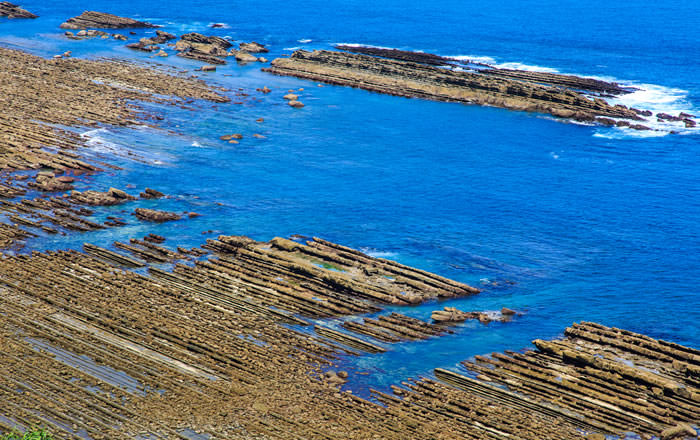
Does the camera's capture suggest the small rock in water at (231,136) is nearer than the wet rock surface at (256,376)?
No

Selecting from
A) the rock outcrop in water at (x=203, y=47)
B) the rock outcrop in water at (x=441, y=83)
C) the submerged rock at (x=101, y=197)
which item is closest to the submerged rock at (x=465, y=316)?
the submerged rock at (x=101, y=197)

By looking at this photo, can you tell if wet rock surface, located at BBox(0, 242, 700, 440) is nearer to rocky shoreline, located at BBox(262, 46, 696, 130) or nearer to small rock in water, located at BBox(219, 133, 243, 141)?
small rock in water, located at BBox(219, 133, 243, 141)

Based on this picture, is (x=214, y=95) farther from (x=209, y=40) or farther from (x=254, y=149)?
(x=209, y=40)

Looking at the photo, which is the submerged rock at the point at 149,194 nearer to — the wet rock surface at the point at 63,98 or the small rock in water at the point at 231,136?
the wet rock surface at the point at 63,98

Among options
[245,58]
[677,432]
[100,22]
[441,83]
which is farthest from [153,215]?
[100,22]

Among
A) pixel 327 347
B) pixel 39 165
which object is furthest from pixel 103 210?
pixel 327 347

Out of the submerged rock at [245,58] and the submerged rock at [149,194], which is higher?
the submerged rock at [245,58]

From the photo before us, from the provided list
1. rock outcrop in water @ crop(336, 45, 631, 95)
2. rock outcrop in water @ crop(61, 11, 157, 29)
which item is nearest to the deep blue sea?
rock outcrop in water @ crop(336, 45, 631, 95)
